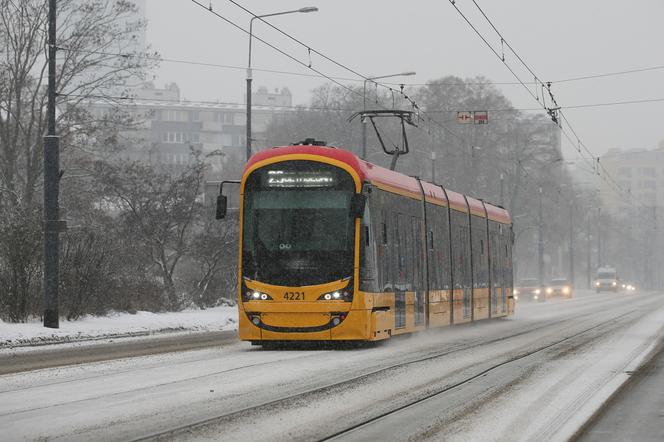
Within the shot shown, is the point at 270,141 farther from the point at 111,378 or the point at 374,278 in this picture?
the point at 111,378

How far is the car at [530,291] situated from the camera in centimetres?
7525

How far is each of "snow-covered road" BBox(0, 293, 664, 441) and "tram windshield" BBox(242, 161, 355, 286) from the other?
1.29m

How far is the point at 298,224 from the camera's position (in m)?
19.3

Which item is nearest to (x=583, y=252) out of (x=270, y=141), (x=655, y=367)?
(x=270, y=141)

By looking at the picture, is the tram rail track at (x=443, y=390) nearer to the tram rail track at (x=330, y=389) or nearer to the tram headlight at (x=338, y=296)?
the tram rail track at (x=330, y=389)

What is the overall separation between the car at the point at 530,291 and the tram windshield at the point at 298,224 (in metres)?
56.2

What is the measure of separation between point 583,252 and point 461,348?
378 feet

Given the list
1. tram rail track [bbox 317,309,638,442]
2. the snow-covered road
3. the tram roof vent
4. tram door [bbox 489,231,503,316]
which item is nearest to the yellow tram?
the tram roof vent

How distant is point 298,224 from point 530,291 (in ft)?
189

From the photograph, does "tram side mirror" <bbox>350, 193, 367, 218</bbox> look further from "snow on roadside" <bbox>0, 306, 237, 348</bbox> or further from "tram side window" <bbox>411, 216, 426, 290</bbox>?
"snow on roadside" <bbox>0, 306, 237, 348</bbox>

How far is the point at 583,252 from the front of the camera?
436 feet

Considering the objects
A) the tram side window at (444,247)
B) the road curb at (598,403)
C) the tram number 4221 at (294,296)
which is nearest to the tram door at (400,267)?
the tram number 4221 at (294,296)

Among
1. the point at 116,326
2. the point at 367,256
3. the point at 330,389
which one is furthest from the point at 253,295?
the point at 116,326

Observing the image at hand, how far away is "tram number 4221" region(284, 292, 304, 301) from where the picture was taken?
19.0m
